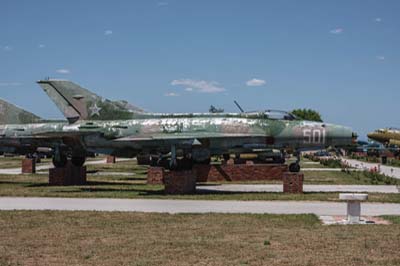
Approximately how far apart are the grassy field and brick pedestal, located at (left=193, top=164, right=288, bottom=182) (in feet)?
47.9

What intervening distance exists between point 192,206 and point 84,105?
1049cm

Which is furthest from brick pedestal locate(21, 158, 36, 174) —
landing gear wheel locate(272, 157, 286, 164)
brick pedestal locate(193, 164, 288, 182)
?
landing gear wheel locate(272, 157, 286, 164)

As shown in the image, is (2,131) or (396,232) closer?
(396,232)

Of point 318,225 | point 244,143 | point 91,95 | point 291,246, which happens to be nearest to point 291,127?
point 244,143

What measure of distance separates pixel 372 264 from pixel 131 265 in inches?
134

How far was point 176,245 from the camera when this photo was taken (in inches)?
383

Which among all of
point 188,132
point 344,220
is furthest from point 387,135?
point 344,220

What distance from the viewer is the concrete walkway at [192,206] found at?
48.0 ft

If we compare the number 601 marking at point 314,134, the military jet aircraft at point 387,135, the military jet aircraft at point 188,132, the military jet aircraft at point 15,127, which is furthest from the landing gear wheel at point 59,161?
the military jet aircraft at point 387,135

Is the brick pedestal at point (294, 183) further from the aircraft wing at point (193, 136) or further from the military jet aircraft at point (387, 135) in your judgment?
the military jet aircraft at point (387, 135)

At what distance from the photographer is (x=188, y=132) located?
874 inches

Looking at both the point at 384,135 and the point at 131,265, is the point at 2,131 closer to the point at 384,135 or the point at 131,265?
the point at 131,265

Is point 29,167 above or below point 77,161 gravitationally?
below

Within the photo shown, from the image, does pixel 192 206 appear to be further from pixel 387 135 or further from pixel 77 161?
pixel 387 135
